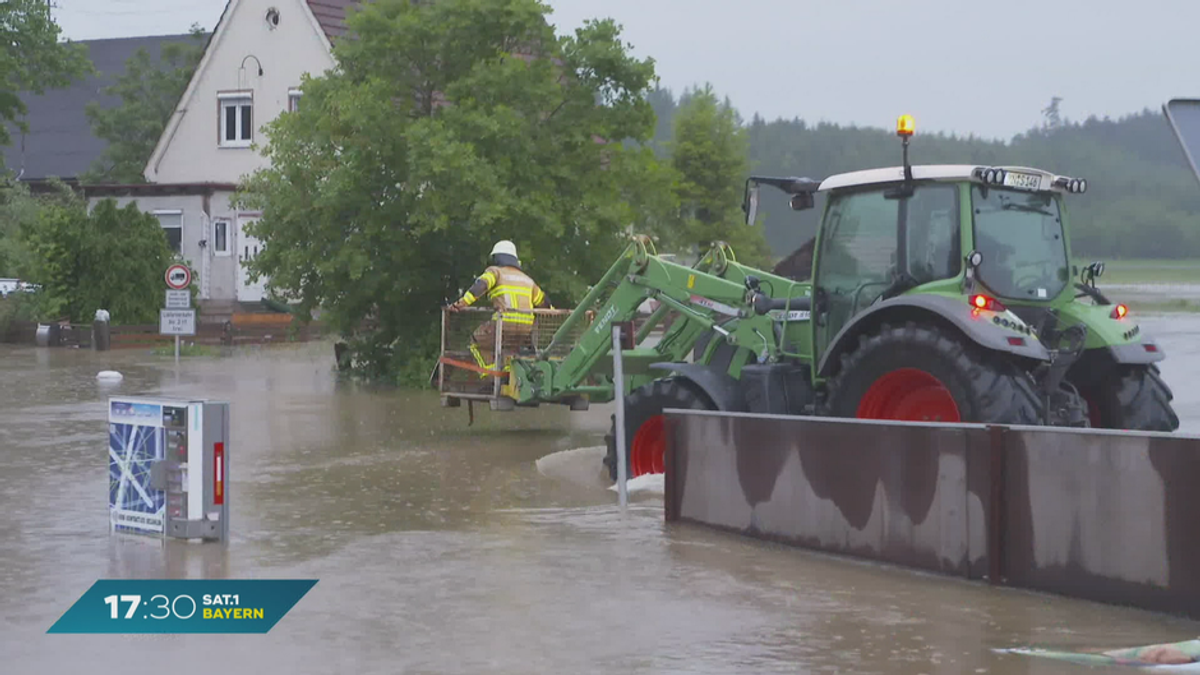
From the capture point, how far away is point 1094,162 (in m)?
18.4

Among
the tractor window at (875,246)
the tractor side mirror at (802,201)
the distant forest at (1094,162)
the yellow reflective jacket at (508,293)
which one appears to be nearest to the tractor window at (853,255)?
the tractor window at (875,246)

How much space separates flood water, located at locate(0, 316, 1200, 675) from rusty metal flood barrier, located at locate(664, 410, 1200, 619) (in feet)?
0.46

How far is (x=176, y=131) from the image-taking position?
53156mm

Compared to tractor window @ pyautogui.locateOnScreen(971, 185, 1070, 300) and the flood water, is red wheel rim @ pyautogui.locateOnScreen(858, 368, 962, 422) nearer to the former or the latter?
tractor window @ pyautogui.locateOnScreen(971, 185, 1070, 300)

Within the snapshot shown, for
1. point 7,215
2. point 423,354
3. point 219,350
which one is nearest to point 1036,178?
point 423,354

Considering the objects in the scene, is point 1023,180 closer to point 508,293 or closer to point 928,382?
point 928,382

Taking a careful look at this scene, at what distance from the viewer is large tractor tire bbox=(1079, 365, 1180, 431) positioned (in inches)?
512

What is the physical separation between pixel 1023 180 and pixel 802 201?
6.62ft

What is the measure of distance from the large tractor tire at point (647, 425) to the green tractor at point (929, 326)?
0.05 feet

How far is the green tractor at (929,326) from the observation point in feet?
39.2

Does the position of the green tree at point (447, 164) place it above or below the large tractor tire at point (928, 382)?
above

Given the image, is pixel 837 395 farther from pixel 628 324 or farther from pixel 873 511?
pixel 628 324

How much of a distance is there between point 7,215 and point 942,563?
52.1 meters

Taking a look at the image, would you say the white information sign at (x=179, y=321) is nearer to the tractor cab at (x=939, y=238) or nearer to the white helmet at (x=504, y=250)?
the white helmet at (x=504, y=250)
